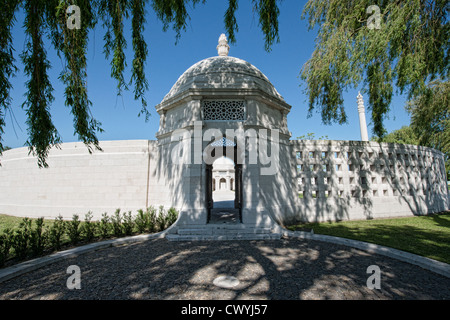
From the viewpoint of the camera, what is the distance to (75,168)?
9.65 metres

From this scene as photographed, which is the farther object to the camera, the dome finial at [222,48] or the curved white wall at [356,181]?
the dome finial at [222,48]

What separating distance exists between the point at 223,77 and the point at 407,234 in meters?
8.07

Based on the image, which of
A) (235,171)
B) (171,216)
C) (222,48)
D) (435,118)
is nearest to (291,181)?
(235,171)

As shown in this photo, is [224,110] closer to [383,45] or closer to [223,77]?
[223,77]

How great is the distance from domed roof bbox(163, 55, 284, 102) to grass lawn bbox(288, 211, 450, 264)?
18.3 ft

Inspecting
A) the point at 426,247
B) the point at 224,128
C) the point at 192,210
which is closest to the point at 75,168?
the point at 192,210

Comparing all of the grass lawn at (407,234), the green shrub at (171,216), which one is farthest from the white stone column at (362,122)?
the green shrub at (171,216)

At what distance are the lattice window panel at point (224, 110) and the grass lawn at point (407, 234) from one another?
4504 mm

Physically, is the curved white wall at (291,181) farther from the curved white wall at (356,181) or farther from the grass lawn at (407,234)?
the grass lawn at (407,234)

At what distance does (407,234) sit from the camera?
6.25 m

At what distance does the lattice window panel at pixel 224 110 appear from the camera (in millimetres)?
7320

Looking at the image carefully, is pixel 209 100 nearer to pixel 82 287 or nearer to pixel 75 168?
pixel 82 287

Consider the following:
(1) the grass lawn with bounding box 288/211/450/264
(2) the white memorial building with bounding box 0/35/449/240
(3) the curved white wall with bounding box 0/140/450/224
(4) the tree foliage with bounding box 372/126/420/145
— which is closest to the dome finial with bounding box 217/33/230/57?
(2) the white memorial building with bounding box 0/35/449/240
